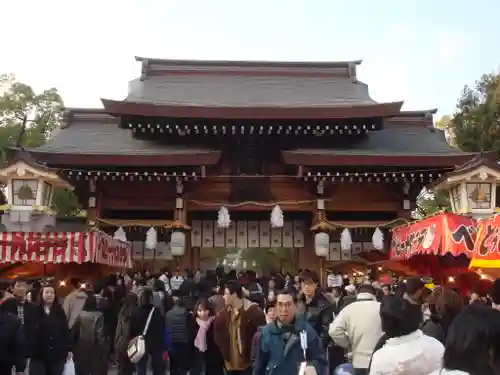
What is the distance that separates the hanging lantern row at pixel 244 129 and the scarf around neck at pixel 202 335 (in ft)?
40.1

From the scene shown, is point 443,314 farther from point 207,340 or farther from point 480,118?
point 480,118

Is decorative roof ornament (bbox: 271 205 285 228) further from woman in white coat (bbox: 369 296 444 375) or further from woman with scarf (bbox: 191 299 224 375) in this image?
woman in white coat (bbox: 369 296 444 375)

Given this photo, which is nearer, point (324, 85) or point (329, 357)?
point (329, 357)

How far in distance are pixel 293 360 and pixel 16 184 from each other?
1557 centimetres

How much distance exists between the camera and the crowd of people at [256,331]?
3.62 meters

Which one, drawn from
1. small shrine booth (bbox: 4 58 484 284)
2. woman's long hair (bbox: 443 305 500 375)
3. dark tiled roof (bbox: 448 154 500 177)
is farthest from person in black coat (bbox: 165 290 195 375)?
dark tiled roof (bbox: 448 154 500 177)

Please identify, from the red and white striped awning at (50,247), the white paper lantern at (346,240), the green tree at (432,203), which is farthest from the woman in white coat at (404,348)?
the green tree at (432,203)

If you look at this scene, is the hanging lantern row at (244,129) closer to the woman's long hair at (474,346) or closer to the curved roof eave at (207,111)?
the curved roof eave at (207,111)

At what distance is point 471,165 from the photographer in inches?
717

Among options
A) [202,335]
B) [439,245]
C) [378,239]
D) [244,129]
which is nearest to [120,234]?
[244,129]

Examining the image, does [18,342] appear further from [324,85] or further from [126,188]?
[324,85]

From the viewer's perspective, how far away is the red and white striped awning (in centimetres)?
1338

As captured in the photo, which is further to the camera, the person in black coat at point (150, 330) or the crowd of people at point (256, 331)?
the person in black coat at point (150, 330)

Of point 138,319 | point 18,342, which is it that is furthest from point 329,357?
point 18,342
